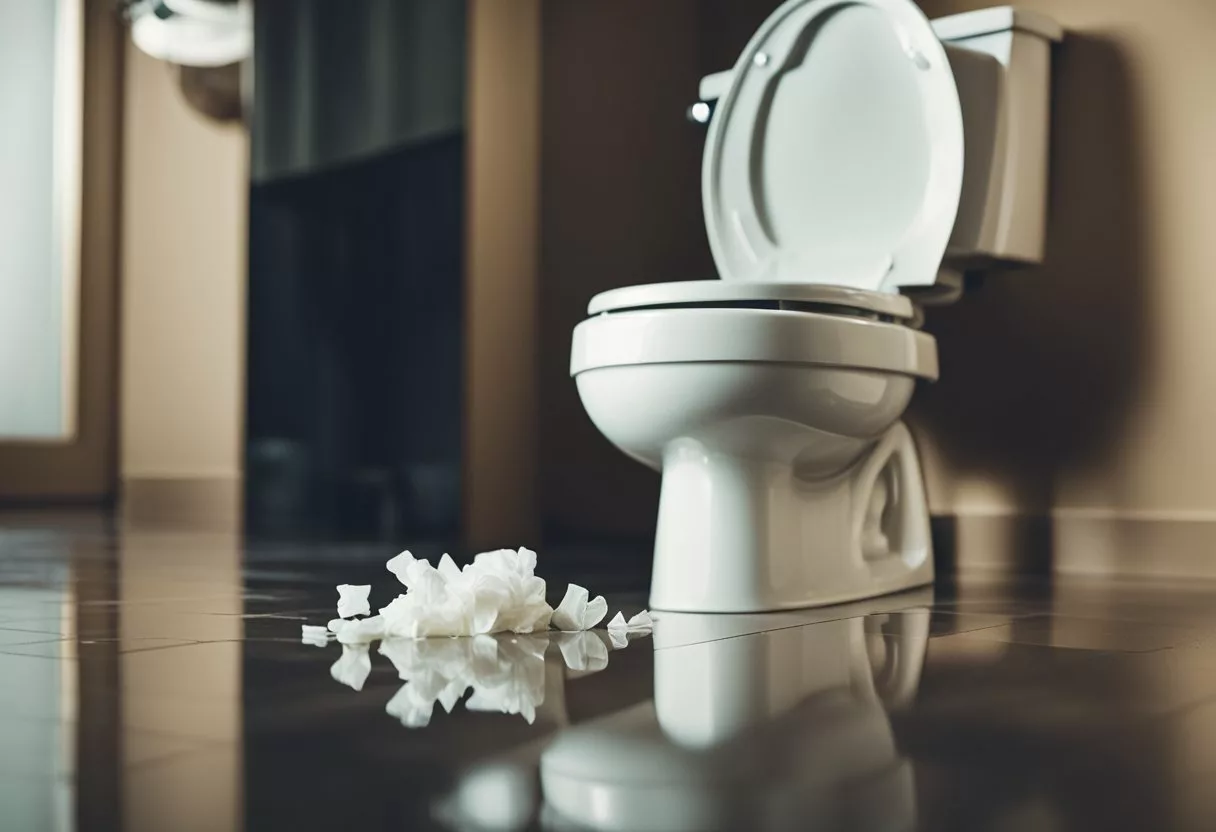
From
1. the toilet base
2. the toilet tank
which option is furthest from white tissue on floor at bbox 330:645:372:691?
the toilet tank

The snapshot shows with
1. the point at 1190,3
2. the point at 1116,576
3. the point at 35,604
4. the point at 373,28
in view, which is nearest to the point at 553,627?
the point at 35,604

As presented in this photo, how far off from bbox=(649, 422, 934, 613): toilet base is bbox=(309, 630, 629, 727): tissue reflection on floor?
0.24m

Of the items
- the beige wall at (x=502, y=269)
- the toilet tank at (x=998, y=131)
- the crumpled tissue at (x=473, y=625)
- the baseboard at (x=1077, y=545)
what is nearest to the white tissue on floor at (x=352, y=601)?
the crumpled tissue at (x=473, y=625)

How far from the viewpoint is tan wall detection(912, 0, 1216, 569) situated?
2.12 m

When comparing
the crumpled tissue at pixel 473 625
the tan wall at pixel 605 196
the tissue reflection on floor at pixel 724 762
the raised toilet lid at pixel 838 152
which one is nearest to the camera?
the tissue reflection on floor at pixel 724 762

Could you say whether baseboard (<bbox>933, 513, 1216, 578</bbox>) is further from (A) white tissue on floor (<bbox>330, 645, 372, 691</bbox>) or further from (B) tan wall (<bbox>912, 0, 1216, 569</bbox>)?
(A) white tissue on floor (<bbox>330, 645, 372, 691</bbox>)

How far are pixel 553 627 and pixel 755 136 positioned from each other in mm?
985

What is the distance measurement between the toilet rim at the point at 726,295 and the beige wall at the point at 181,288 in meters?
2.21

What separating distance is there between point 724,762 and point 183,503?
3184 millimetres

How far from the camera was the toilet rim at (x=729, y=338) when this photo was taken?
157 centimetres

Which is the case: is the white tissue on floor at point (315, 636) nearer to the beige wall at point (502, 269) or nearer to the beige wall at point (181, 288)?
the beige wall at point (502, 269)

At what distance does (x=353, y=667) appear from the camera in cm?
120

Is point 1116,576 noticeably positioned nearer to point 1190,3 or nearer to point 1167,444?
point 1167,444

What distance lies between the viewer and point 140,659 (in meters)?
1.25
